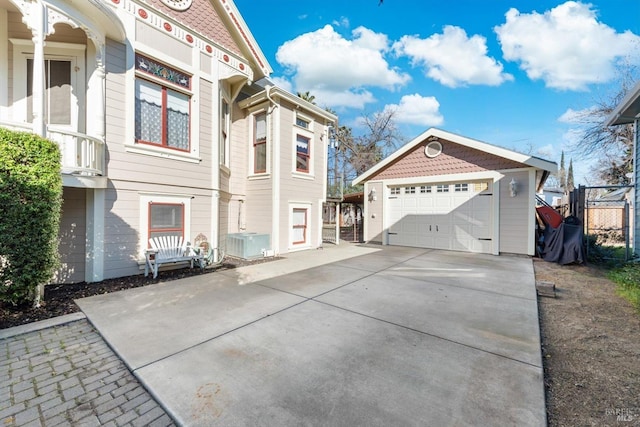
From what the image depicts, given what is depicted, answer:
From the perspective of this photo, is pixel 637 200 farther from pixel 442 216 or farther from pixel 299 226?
pixel 299 226

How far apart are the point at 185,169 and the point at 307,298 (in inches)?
177

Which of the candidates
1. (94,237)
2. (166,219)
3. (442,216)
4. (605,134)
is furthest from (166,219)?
(605,134)

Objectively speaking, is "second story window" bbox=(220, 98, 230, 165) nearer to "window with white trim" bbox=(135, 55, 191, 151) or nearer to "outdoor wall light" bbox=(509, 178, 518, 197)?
"window with white trim" bbox=(135, 55, 191, 151)

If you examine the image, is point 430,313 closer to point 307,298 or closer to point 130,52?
point 307,298

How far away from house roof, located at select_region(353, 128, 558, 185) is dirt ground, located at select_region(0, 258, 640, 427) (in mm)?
3588

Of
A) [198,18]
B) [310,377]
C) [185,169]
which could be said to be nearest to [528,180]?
[310,377]

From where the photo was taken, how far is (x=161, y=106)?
6.20 meters

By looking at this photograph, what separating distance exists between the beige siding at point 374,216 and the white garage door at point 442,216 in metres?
0.34

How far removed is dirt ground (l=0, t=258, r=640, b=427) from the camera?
2026mm

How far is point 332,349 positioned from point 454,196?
8.49 m

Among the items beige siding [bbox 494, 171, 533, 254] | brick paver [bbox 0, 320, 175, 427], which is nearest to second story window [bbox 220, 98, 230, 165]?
brick paver [bbox 0, 320, 175, 427]

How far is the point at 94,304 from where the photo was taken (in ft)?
13.1

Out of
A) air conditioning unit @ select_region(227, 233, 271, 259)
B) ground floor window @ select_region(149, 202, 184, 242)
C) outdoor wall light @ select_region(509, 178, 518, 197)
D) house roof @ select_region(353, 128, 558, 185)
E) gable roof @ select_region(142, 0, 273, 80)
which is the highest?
gable roof @ select_region(142, 0, 273, 80)

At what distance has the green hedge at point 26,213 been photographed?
343 cm
